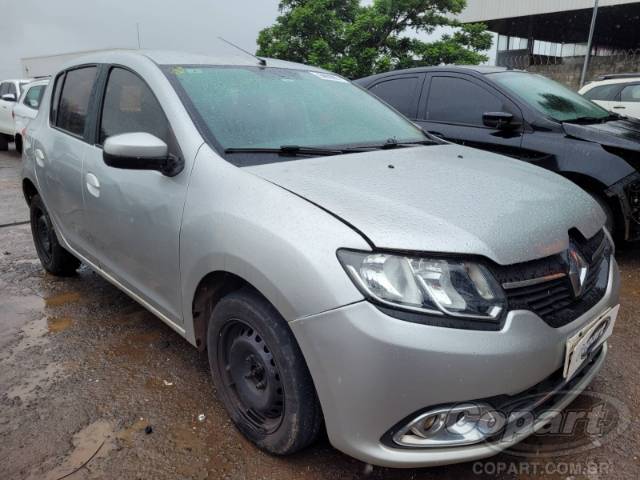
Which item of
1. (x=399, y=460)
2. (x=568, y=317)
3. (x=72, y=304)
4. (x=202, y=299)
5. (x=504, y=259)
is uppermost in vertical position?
(x=504, y=259)

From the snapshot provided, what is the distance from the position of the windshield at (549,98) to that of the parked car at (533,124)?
1 cm

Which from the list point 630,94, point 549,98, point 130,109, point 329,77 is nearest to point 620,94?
point 630,94

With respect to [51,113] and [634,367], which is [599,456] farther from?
[51,113]

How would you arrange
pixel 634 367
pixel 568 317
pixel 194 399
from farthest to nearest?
1. pixel 634 367
2. pixel 194 399
3. pixel 568 317

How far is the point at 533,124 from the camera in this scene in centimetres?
406

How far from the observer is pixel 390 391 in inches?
58.4

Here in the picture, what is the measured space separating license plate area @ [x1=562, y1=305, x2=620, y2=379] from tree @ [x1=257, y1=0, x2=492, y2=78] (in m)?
13.1

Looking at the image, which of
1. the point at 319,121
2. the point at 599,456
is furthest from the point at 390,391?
the point at 319,121

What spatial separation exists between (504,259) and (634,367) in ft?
5.20

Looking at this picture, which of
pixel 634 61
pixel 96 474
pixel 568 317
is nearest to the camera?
pixel 568 317

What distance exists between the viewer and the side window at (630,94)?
7547 millimetres

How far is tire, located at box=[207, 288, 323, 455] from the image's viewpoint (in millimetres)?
1694

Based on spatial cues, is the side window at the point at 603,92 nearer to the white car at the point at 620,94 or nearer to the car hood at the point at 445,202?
the white car at the point at 620,94

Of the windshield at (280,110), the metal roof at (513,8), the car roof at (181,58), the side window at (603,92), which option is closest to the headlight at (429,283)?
the windshield at (280,110)
